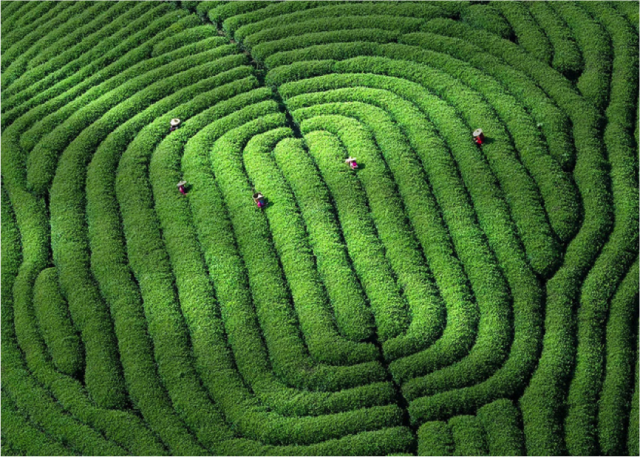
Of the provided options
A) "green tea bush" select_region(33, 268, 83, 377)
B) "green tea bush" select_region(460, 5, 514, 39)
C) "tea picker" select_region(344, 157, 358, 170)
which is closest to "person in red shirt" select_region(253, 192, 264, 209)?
"tea picker" select_region(344, 157, 358, 170)

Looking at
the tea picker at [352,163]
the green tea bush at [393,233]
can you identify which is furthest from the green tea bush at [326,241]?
the tea picker at [352,163]

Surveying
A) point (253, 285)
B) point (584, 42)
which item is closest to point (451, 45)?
point (584, 42)

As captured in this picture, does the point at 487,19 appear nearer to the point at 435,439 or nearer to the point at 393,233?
the point at 393,233

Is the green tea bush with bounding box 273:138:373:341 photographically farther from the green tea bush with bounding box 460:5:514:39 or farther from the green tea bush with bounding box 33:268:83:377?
the green tea bush with bounding box 460:5:514:39

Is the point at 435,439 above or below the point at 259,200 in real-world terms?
below

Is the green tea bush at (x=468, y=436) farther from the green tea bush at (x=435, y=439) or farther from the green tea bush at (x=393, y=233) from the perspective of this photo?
the green tea bush at (x=393, y=233)

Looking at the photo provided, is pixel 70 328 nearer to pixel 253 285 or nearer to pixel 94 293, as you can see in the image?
pixel 94 293

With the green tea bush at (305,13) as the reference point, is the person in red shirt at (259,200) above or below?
below

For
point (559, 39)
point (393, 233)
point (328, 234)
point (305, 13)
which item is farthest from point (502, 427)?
point (305, 13)
